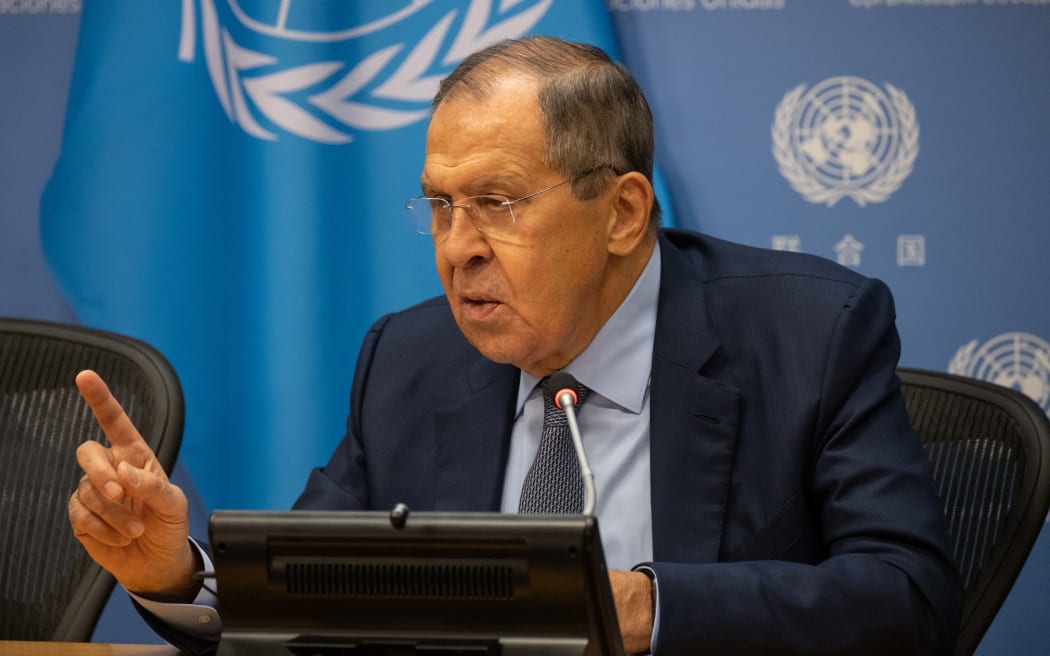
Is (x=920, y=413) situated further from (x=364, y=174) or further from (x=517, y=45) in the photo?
(x=364, y=174)

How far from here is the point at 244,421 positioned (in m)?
3.17

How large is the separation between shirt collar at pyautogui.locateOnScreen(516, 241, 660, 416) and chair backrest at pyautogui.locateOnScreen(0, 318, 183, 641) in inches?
30.4

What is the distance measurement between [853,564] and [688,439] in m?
0.36

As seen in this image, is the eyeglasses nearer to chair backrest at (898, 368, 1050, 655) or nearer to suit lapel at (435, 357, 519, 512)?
suit lapel at (435, 357, 519, 512)

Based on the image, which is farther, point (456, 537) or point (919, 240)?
point (919, 240)

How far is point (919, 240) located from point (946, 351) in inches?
10.9

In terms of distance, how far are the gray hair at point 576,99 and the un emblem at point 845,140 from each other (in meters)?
0.91

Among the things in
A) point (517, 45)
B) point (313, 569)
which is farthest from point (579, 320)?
point (313, 569)

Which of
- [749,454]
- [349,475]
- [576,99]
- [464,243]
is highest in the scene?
[576,99]

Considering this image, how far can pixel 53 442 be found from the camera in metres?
2.49

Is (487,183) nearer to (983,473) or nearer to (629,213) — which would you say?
(629,213)

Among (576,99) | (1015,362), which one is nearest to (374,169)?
(576,99)

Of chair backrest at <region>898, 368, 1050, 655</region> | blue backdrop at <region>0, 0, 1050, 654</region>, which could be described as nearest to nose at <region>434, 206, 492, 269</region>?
chair backrest at <region>898, 368, 1050, 655</region>

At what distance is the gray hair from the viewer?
209 centimetres
